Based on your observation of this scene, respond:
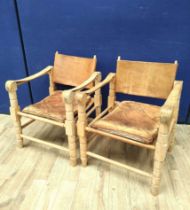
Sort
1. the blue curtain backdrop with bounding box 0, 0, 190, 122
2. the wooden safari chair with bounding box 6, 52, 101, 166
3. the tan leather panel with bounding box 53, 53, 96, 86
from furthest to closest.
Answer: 1. the tan leather panel with bounding box 53, 53, 96, 86
2. the blue curtain backdrop with bounding box 0, 0, 190, 122
3. the wooden safari chair with bounding box 6, 52, 101, 166

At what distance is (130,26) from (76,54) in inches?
18.9

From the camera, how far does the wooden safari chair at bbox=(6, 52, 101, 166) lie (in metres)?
1.28

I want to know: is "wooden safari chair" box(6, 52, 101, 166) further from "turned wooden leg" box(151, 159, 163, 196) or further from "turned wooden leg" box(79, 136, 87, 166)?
"turned wooden leg" box(151, 159, 163, 196)

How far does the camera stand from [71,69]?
1.61 metres

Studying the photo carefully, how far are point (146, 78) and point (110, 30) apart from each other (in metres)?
0.48

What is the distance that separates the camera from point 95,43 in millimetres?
1629

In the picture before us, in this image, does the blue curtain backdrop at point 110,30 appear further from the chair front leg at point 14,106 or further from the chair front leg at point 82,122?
the chair front leg at point 82,122

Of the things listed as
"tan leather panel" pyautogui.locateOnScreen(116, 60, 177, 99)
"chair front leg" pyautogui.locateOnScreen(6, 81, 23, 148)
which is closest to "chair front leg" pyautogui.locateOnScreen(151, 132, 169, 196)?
"tan leather panel" pyautogui.locateOnScreen(116, 60, 177, 99)

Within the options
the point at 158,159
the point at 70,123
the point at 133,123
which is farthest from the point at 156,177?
the point at 70,123

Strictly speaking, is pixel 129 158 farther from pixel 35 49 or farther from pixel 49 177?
pixel 35 49

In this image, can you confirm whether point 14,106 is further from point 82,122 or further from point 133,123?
point 133,123

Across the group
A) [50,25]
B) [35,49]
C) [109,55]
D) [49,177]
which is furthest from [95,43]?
[49,177]

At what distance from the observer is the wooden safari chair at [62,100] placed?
1.28 metres

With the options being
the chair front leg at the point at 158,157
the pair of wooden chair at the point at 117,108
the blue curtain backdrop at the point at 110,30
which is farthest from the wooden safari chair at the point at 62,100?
the chair front leg at the point at 158,157
